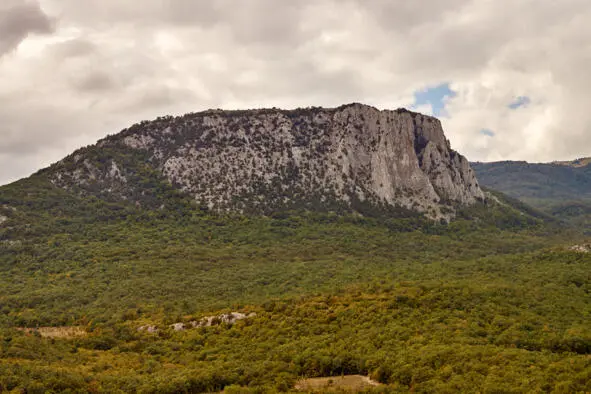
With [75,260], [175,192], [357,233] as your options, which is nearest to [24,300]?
[75,260]

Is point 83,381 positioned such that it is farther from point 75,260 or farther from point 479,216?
point 479,216

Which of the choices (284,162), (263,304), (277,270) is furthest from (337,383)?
(284,162)

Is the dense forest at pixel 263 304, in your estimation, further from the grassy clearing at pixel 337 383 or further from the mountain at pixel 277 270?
the grassy clearing at pixel 337 383

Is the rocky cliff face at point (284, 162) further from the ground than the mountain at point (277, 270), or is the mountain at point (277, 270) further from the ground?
the rocky cliff face at point (284, 162)

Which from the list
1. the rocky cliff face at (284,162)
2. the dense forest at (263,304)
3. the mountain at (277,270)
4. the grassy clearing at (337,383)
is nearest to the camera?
the grassy clearing at (337,383)

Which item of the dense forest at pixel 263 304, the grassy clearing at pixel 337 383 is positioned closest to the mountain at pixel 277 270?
the dense forest at pixel 263 304

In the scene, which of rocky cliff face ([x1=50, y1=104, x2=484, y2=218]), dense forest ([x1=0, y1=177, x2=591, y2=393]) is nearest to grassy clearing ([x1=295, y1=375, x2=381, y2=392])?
dense forest ([x1=0, y1=177, x2=591, y2=393])

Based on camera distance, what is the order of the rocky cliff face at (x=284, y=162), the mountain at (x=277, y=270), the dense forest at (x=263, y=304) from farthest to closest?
the rocky cliff face at (x=284, y=162) < the mountain at (x=277, y=270) < the dense forest at (x=263, y=304)
